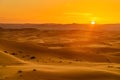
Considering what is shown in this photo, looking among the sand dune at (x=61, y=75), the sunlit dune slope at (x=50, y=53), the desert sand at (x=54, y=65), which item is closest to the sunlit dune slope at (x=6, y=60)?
the desert sand at (x=54, y=65)

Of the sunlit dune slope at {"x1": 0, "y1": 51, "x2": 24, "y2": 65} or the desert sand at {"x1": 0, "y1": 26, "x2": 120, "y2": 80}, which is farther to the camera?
the sunlit dune slope at {"x1": 0, "y1": 51, "x2": 24, "y2": 65}

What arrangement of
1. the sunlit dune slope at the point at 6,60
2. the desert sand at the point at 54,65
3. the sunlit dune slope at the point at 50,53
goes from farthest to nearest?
the sunlit dune slope at the point at 50,53, the sunlit dune slope at the point at 6,60, the desert sand at the point at 54,65

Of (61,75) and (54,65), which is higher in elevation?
(61,75)

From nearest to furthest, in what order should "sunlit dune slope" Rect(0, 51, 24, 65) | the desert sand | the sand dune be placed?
the sand dune
the desert sand
"sunlit dune slope" Rect(0, 51, 24, 65)

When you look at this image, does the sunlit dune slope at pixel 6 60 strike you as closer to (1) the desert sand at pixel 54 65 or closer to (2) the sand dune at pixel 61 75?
(1) the desert sand at pixel 54 65

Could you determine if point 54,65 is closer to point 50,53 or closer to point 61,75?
point 61,75

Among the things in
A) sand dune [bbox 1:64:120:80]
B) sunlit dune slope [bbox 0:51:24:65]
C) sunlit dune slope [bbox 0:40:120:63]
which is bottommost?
sunlit dune slope [bbox 0:40:120:63]

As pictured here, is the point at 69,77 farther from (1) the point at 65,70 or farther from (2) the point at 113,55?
(2) the point at 113,55

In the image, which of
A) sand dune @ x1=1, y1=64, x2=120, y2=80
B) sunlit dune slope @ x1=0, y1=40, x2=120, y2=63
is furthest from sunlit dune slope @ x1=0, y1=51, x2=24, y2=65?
sunlit dune slope @ x1=0, y1=40, x2=120, y2=63

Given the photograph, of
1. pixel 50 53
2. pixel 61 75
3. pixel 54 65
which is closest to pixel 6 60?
pixel 54 65

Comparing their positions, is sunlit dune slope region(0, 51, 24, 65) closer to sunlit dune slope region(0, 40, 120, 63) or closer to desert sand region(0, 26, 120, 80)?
desert sand region(0, 26, 120, 80)

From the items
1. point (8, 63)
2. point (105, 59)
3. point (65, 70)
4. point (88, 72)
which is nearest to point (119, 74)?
point (88, 72)

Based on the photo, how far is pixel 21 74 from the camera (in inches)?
299

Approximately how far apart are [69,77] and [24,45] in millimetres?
7618
